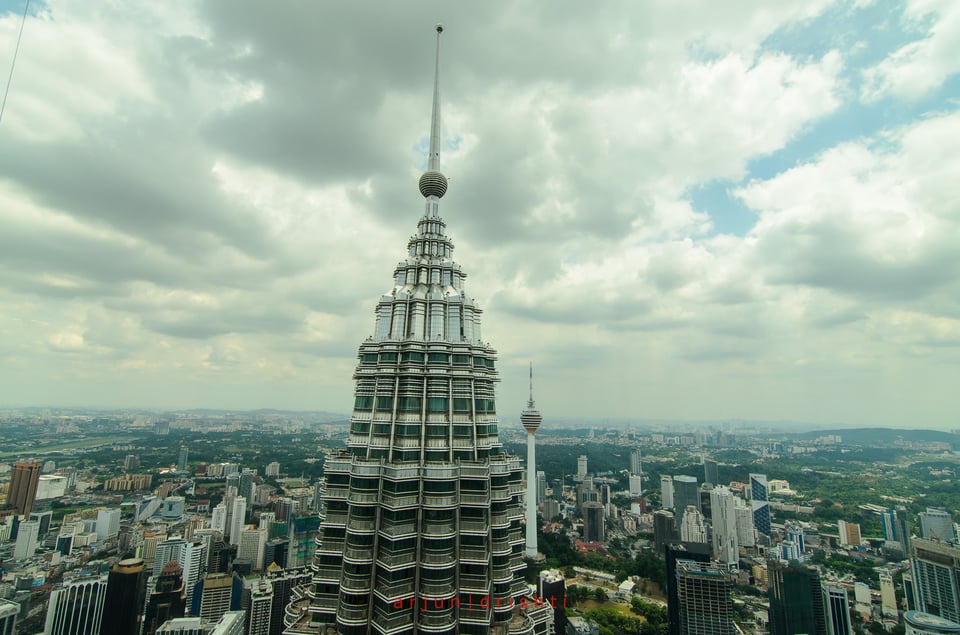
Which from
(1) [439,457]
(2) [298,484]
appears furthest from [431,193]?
(2) [298,484]

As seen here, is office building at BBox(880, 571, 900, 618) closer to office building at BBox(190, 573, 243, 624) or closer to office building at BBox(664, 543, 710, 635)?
office building at BBox(664, 543, 710, 635)

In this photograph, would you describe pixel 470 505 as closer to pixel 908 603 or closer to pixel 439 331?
pixel 439 331

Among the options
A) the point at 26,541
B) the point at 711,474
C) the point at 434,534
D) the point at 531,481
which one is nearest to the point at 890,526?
the point at 711,474

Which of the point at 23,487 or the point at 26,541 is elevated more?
the point at 23,487

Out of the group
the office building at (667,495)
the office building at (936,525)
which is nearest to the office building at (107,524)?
the office building at (667,495)

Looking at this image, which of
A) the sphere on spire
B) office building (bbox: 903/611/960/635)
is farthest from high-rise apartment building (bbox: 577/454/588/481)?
the sphere on spire

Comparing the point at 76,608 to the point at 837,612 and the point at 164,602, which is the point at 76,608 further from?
the point at 837,612
